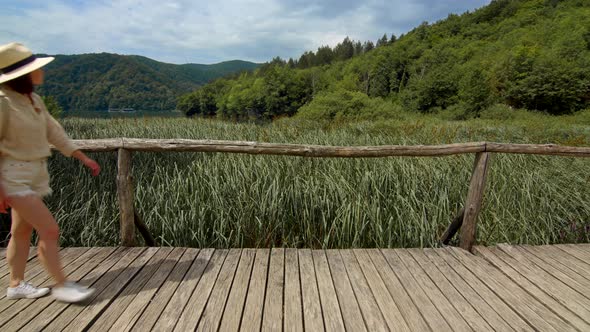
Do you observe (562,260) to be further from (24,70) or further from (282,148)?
(24,70)

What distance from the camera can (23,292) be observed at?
1591 millimetres

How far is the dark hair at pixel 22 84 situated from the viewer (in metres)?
1.32

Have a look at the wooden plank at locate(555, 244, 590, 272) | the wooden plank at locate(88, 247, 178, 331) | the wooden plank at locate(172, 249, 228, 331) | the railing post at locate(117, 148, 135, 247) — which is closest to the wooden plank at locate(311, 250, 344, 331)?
the wooden plank at locate(172, 249, 228, 331)

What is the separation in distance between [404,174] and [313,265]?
1.71 meters

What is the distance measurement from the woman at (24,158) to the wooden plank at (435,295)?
6.90ft

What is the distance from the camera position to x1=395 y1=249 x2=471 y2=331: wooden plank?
1502 millimetres

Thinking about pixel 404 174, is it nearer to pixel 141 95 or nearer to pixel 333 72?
pixel 333 72

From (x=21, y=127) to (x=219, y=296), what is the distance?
1.38 m

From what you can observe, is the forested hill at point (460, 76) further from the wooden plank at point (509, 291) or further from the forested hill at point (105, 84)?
the forested hill at point (105, 84)

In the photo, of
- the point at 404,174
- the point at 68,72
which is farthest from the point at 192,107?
the point at 404,174

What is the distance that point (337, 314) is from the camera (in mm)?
1536

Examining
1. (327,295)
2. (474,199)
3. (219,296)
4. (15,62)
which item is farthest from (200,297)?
(474,199)

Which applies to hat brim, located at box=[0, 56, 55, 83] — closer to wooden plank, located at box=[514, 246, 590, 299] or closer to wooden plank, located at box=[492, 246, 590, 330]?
wooden plank, located at box=[492, 246, 590, 330]

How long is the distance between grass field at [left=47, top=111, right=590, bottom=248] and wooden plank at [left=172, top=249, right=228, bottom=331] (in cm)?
46
